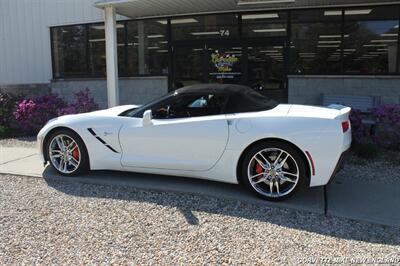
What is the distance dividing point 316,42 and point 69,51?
23.5 ft

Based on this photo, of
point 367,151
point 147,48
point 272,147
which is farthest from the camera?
point 147,48

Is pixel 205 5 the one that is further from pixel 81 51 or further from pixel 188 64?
pixel 81 51

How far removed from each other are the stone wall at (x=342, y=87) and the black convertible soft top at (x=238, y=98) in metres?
5.00

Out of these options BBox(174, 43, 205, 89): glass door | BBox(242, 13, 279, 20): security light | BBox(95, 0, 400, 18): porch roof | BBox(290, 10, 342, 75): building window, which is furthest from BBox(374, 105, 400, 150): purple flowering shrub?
BBox(174, 43, 205, 89): glass door

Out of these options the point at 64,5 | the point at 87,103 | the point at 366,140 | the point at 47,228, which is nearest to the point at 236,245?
the point at 47,228

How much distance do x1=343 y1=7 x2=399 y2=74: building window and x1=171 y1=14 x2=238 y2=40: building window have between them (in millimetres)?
2763

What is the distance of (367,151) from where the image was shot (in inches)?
279

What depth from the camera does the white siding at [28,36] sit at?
41.4ft

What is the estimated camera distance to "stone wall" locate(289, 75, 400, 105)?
9695 millimetres

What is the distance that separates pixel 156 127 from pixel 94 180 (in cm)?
115

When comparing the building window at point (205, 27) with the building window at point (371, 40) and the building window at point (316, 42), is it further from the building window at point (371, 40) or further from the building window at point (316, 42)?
the building window at point (371, 40)

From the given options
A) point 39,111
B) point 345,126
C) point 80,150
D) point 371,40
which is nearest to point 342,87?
point 371,40

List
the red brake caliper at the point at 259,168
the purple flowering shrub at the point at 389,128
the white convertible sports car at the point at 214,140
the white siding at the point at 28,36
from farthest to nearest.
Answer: the white siding at the point at 28,36 < the purple flowering shrub at the point at 389,128 < the red brake caliper at the point at 259,168 < the white convertible sports car at the point at 214,140

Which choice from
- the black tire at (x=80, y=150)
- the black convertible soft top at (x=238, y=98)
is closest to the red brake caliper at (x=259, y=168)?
the black convertible soft top at (x=238, y=98)
